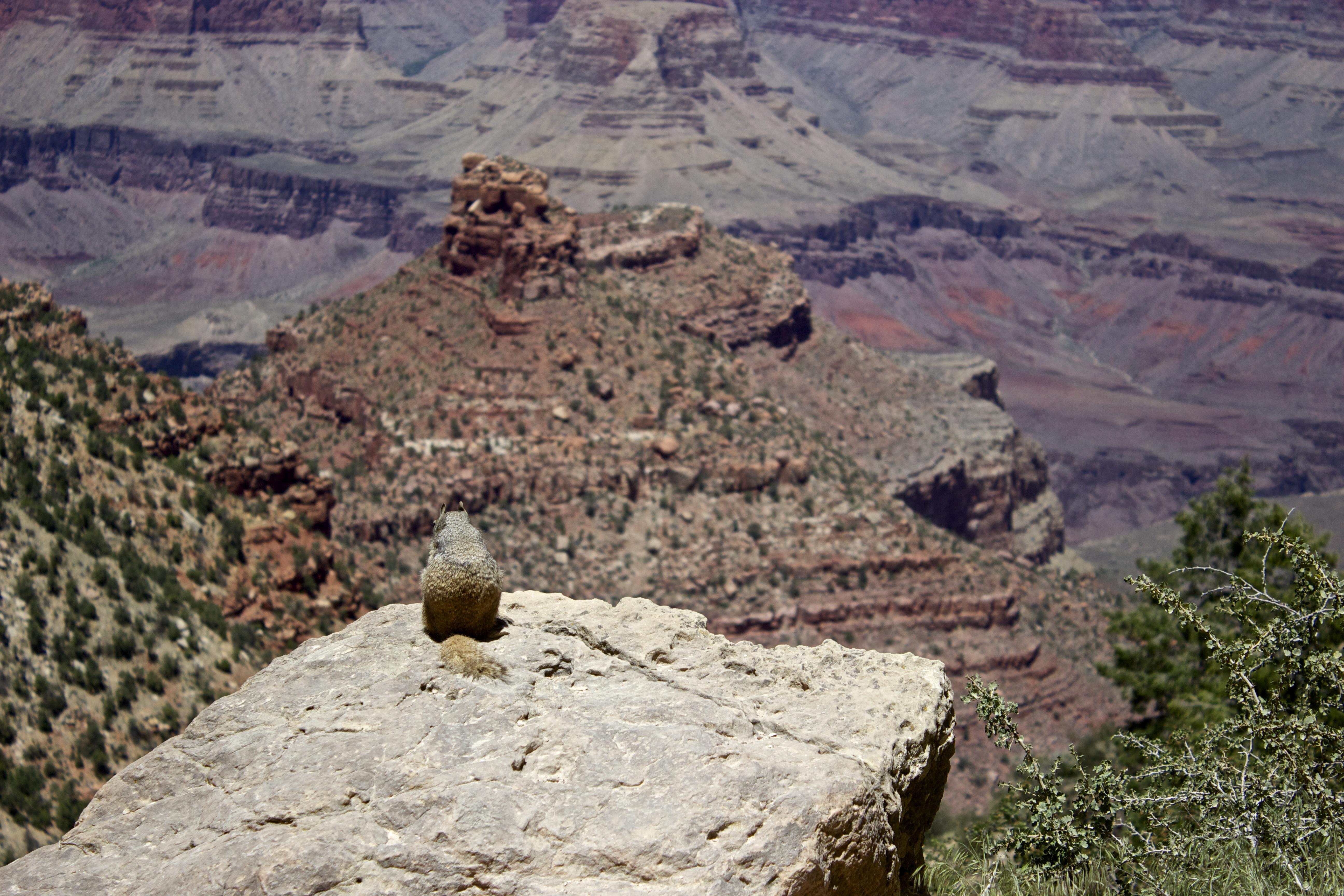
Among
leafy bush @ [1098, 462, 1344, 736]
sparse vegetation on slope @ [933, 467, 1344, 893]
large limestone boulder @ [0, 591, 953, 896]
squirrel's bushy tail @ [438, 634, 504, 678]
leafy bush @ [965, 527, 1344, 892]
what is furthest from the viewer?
leafy bush @ [1098, 462, 1344, 736]

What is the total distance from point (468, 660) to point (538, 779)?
5.61 ft

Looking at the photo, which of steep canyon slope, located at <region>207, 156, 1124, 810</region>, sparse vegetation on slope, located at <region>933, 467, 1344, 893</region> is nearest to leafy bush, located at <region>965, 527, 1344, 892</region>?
sparse vegetation on slope, located at <region>933, 467, 1344, 893</region>

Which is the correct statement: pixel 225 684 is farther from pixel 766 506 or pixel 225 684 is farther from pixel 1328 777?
pixel 766 506

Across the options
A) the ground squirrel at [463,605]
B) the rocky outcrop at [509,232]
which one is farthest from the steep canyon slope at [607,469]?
the ground squirrel at [463,605]

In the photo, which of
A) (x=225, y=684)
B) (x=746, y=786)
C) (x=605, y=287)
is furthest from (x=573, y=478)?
(x=746, y=786)

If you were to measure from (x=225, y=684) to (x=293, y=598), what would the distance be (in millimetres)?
4697

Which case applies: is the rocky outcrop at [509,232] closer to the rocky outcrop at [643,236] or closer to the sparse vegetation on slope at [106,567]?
the rocky outcrop at [643,236]

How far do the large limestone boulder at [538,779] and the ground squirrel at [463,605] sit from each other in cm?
16

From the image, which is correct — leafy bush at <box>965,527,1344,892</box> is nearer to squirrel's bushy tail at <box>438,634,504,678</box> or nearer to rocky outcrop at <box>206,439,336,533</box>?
squirrel's bushy tail at <box>438,634,504,678</box>

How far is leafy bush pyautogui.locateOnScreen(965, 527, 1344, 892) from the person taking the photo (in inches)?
575

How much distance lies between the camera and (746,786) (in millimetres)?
10789

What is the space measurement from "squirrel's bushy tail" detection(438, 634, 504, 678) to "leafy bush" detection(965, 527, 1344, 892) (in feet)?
19.3

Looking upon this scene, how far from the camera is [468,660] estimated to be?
40.0ft

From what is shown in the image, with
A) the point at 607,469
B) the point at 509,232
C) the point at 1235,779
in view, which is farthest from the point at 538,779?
the point at 509,232
